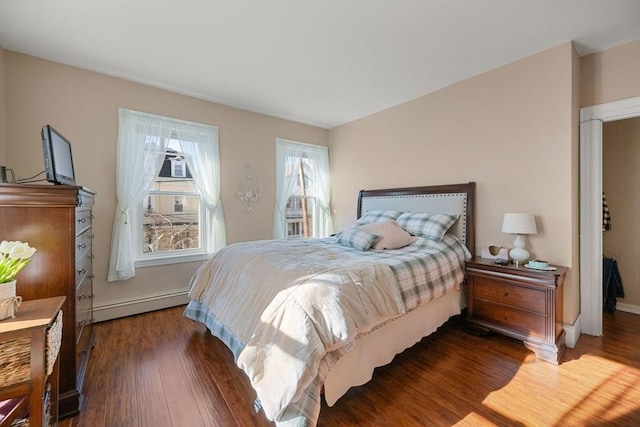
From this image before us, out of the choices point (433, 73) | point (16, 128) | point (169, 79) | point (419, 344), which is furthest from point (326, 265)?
point (16, 128)

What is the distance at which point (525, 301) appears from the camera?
2156 mm

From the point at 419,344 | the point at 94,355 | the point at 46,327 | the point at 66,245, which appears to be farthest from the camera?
the point at 419,344

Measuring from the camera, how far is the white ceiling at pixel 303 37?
1.83 m

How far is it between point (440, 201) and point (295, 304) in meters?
2.37

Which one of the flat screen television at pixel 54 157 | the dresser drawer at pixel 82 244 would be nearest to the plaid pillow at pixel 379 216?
the dresser drawer at pixel 82 244

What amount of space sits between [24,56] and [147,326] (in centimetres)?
275

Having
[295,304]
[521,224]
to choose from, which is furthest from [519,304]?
[295,304]

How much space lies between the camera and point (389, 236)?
261 centimetres

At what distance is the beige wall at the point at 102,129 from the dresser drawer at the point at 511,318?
2860 mm

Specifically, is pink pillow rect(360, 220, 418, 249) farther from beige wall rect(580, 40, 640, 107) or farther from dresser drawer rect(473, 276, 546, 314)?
beige wall rect(580, 40, 640, 107)

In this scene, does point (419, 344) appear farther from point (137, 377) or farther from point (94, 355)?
point (94, 355)

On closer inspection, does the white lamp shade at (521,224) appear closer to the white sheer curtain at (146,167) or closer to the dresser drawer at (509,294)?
the dresser drawer at (509,294)

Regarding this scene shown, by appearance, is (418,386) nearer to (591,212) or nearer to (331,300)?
(331,300)

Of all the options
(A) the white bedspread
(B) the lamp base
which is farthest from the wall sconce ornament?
(B) the lamp base
